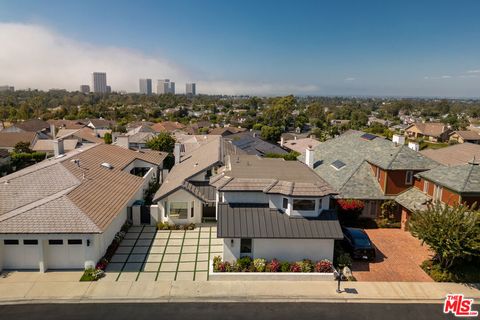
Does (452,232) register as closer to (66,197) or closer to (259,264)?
(259,264)

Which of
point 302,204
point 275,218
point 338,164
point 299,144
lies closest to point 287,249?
point 275,218

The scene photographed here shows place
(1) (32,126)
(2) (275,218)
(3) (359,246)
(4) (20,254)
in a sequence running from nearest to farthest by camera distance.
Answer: (4) (20,254) → (2) (275,218) → (3) (359,246) → (1) (32,126)

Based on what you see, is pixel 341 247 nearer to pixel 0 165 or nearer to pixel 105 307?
pixel 105 307

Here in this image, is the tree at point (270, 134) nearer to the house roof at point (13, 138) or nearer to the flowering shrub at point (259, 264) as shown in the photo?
the house roof at point (13, 138)

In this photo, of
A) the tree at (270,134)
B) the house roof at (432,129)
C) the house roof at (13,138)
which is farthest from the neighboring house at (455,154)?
the house roof at (13,138)

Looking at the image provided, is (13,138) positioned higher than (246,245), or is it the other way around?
(13,138)

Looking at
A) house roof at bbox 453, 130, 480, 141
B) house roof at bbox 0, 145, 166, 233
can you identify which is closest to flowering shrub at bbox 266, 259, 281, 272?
house roof at bbox 0, 145, 166, 233

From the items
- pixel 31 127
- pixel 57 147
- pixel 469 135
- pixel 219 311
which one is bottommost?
pixel 219 311
